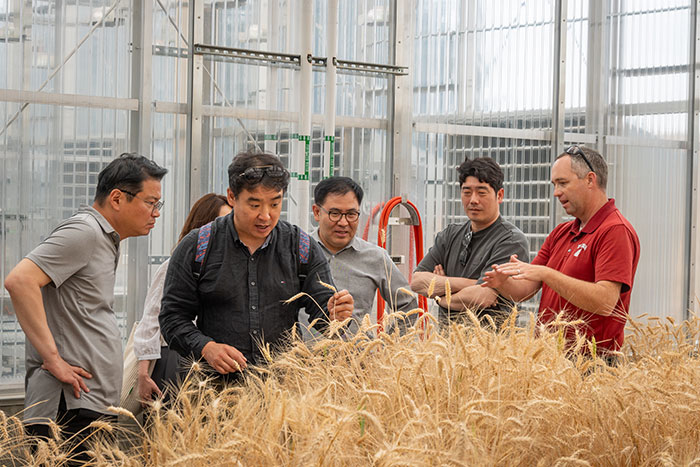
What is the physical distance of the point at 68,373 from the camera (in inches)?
91.6

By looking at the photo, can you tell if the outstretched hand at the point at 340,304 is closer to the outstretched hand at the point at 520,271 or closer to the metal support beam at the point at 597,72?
the outstretched hand at the point at 520,271

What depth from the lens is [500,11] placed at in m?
5.82

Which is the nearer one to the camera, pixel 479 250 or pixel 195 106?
pixel 479 250

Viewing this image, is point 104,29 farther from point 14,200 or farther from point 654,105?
point 654,105

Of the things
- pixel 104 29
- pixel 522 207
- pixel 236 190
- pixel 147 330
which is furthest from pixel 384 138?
pixel 236 190

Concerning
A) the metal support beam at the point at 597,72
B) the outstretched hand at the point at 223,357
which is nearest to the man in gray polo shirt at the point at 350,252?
the outstretched hand at the point at 223,357

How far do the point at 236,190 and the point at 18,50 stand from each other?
8.44 feet

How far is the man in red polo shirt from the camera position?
2.73m

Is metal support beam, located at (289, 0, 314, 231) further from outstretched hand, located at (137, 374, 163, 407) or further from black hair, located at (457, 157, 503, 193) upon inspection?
outstretched hand, located at (137, 374, 163, 407)

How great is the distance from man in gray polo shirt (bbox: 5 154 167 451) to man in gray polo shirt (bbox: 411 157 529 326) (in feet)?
4.33

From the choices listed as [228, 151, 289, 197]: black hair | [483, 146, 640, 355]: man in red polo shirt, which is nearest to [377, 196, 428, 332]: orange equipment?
[483, 146, 640, 355]: man in red polo shirt

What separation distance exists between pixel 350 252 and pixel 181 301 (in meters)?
0.90

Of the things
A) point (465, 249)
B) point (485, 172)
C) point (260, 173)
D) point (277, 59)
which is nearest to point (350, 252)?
point (465, 249)

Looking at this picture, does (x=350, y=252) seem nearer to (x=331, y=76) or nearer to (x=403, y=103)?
(x=331, y=76)
